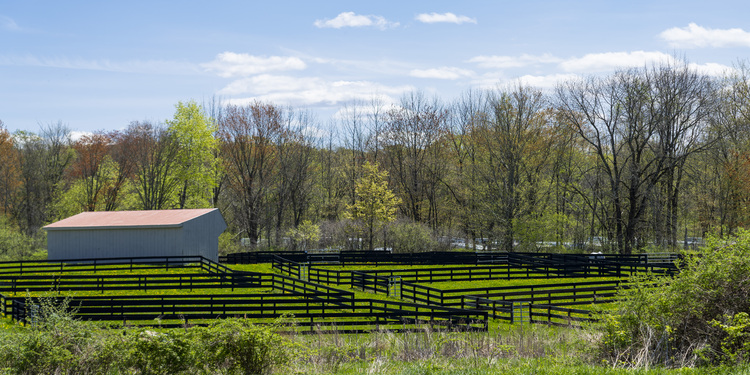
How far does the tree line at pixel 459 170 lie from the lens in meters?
41.1

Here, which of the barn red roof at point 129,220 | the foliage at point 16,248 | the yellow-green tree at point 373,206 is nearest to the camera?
the barn red roof at point 129,220

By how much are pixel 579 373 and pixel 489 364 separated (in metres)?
1.62

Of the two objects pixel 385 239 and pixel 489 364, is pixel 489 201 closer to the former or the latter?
pixel 385 239

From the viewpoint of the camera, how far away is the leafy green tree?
5053cm

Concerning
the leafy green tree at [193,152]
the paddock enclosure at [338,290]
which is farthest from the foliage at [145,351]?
the leafy green tree at [193,152]

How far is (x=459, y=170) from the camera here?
2050 inches

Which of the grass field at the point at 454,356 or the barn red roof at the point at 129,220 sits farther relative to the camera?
the barn red roof at the point at 129,220

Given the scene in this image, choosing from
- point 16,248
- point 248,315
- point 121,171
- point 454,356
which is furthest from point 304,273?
point 121,171

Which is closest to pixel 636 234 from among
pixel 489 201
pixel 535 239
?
pixel 535 239

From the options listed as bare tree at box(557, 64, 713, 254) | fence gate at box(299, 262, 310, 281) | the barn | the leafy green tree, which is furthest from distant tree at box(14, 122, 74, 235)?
bare tree at box(557, 64, 713, 254)

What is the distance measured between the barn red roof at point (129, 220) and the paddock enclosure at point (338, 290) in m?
2.16

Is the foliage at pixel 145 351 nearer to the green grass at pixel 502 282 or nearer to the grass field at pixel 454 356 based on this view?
the grass field at pixel 454 356

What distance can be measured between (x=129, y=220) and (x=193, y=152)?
16.9 meters

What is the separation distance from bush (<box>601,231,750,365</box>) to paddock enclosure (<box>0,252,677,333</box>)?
5432mm
